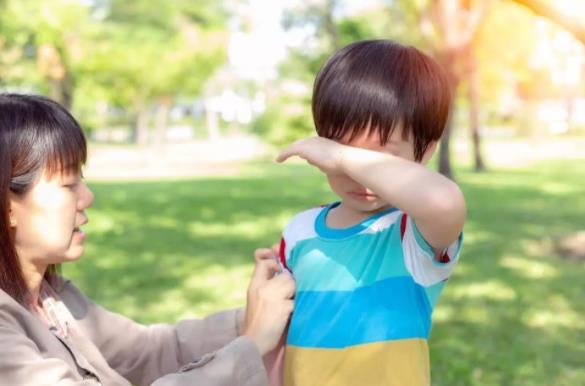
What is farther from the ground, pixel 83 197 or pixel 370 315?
pixel 83 197

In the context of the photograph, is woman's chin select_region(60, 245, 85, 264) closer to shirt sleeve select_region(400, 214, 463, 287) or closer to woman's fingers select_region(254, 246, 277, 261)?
woman's fingers select_region(254, 246, 277, 261)

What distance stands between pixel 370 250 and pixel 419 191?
28cm

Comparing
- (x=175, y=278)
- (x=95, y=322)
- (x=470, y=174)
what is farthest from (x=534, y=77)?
(x=95, y=322)

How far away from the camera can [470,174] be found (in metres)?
18.8

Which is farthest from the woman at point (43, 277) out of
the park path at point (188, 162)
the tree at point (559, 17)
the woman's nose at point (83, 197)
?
the park path at point (188, 162)

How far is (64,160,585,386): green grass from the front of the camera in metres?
4.55

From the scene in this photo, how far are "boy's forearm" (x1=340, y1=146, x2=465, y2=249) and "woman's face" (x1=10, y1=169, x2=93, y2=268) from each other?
0.67 metres

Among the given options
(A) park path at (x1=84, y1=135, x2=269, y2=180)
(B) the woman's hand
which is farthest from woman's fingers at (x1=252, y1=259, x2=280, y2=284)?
(A) park path at (x1=84, y1=135, x2=269, y2=180)

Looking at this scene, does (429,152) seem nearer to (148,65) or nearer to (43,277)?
(43,277)

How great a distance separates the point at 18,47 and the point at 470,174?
49.9ft

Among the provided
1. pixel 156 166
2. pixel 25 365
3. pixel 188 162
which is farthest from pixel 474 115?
pixel 25 365

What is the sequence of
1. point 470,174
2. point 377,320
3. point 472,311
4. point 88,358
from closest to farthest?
point 377,320
point 88,358
point 472,311
point 470,174

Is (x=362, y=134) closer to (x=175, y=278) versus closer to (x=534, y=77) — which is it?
(x=175, y=278)

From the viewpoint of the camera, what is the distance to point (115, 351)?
230 centimetres
